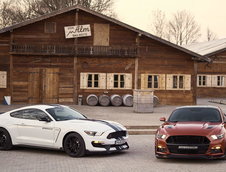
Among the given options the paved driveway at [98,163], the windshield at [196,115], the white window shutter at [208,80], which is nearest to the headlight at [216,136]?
the paved driveway at [98,163]

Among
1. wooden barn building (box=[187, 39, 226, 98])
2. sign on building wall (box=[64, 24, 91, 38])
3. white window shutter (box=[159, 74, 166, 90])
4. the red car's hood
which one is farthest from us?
wooden barn building (box=[187, 39, 226, 98])

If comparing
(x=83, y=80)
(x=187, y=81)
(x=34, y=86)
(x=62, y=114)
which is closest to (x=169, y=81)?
(x=187, y=81)

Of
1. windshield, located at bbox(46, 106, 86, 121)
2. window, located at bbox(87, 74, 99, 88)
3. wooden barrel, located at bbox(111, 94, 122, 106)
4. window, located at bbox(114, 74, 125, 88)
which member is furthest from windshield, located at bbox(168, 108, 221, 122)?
window, located at bbox(114, 74, 125, 88)

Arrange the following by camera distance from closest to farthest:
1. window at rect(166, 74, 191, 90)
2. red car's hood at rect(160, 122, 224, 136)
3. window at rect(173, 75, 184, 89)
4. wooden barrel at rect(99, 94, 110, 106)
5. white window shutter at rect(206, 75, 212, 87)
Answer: red car's hood at rect(160, 122, 224, 136) < wooden barrel at rect(99, 94, 110, 106) < window at rect(166, 74, 191, 90) < window at rect(173, 75, 184, 89) < white window shutter at rect(206, 75, 212, 87)

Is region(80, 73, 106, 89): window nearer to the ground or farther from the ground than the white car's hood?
farther from the ground

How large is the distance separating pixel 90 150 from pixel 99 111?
668 inches

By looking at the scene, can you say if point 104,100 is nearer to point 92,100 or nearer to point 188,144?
point 92,100

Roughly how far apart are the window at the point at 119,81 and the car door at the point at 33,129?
20.6 meters

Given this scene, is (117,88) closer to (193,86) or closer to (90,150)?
(193,86)

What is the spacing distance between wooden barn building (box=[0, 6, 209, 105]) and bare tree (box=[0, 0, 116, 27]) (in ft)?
70.4

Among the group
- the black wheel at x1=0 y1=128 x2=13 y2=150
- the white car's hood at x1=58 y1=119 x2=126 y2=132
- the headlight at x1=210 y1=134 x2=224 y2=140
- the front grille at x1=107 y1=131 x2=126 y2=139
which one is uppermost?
the white car's hood at x1=58 y1=119 x2=126 y2=132

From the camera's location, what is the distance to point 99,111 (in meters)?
31.5

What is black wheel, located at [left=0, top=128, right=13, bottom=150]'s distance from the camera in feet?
52.6

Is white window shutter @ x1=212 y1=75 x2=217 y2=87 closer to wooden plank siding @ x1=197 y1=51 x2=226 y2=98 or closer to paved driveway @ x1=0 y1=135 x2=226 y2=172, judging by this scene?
wooden plank siding @ x1=197 y1=51 x2=226 y2=98
